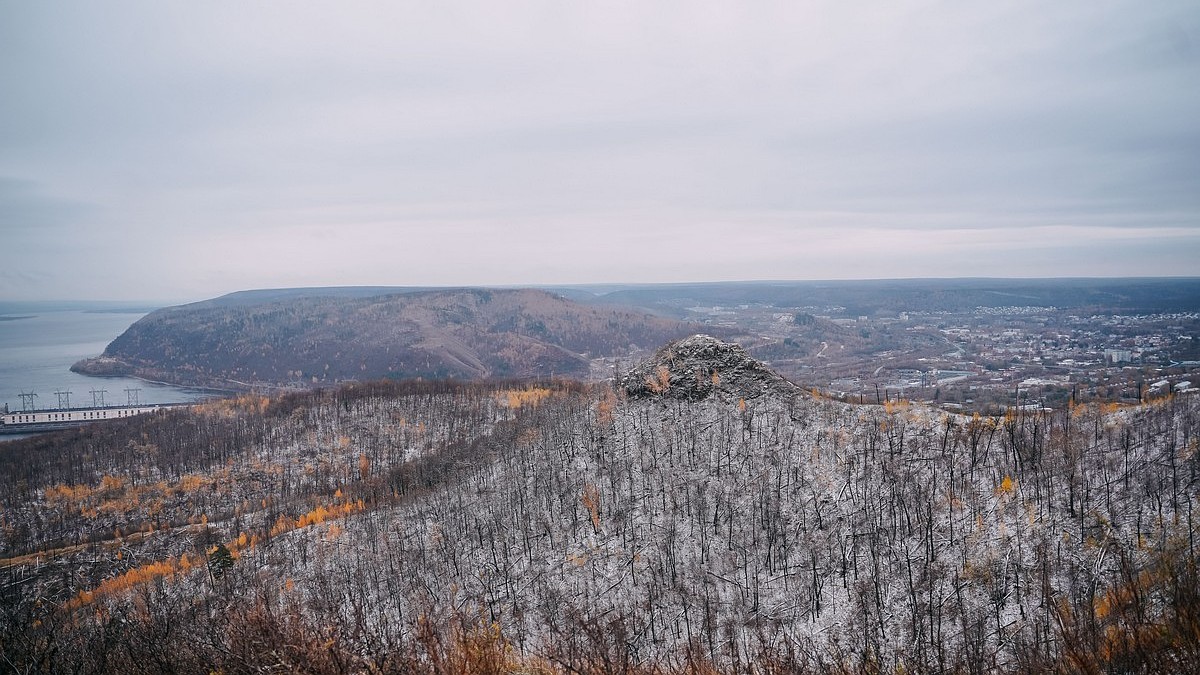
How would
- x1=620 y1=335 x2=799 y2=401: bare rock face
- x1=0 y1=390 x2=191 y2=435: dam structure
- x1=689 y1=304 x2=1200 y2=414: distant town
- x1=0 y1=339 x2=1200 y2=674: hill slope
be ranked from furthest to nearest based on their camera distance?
x1=0 y1=390 x2=191 y2=435: dam structure, x1=689 y1=304 x2=1200 y2=414: distant town, x1=620 y1=335 x2=799 y2=401: bare rock face, x1=0 y1=339 x2=1200 y2=674: hill slope

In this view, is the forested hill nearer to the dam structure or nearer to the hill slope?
the dam structure

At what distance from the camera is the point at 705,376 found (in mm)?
21750

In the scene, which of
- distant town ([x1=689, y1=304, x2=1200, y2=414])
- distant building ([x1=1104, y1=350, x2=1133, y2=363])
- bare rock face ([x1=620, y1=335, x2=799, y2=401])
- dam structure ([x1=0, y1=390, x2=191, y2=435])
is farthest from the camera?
dam structure ([x1=0, y1=390, x2=191, y2=435])

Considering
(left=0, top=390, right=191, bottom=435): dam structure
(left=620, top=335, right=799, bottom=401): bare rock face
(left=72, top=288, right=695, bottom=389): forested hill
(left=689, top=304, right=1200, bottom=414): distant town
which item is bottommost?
(left=0, top=390, right=191, bottom=435): dam structure

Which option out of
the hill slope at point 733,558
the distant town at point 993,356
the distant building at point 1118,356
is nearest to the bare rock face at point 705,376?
the hill slope at point 733,558

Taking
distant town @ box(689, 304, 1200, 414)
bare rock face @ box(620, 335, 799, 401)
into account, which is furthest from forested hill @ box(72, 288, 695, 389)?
bare rock face @ box(620, 335, 799, 401)

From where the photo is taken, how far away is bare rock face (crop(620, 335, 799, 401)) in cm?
2112

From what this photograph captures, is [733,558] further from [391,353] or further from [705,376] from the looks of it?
[391,353]

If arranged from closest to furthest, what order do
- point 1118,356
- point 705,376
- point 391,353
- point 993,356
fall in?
point 705,376, point 1118,356, point 993,356, point 391,353

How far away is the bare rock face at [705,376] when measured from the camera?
21125mm

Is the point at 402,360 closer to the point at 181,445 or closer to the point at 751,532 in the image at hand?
the point at 181,445

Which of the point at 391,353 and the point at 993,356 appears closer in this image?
the point at 993,356

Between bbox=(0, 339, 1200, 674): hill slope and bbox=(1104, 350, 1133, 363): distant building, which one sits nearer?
bbox=(0, 339, 1200, 674): hill slope

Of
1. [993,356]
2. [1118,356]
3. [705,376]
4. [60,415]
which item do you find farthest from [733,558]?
[60,415]
